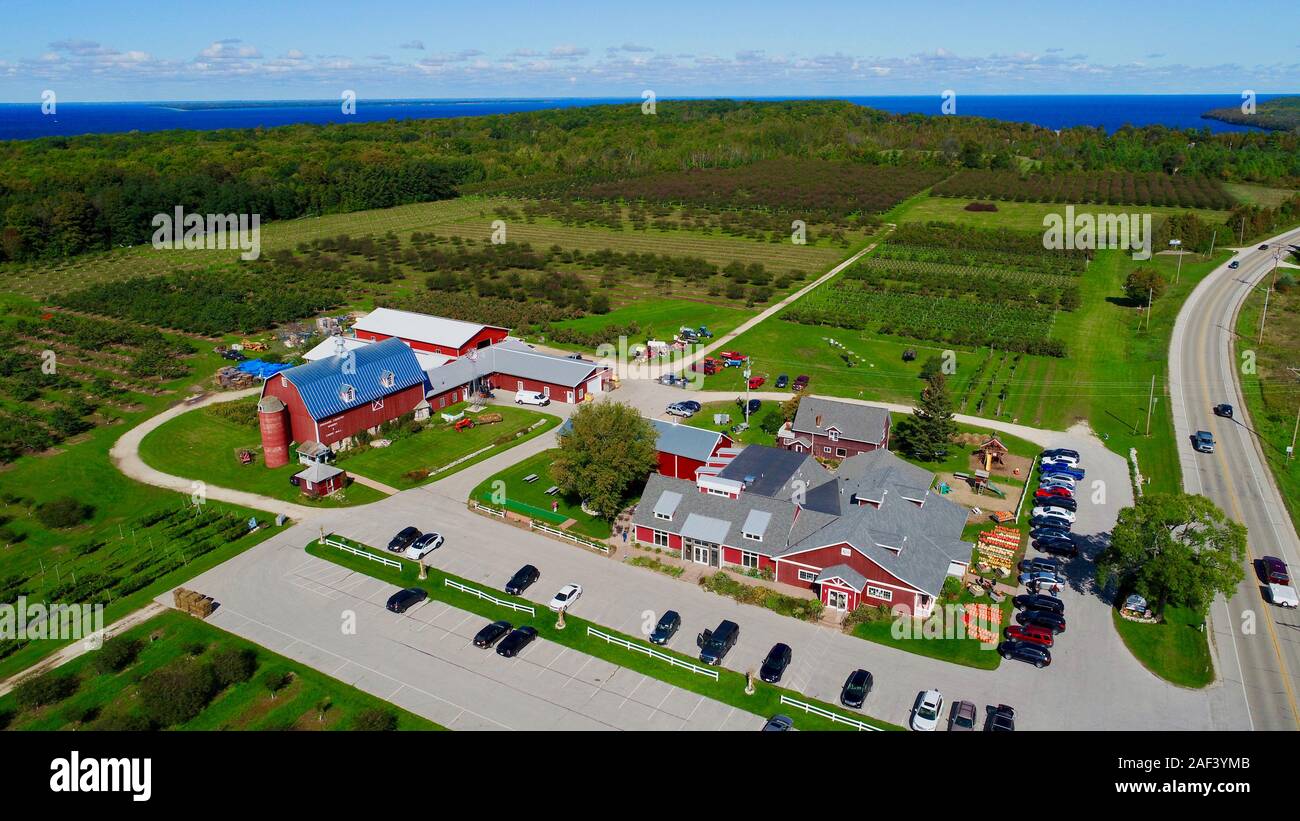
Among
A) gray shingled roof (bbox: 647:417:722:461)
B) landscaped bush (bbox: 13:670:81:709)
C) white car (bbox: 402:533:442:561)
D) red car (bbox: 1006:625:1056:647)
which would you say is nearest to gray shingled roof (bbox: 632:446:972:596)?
gray shingled roof (bbox: 647:417:722:461)

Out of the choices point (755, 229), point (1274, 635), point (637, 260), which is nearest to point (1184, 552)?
point (1274, 635)

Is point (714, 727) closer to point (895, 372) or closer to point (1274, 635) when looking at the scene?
point (1274, 635)

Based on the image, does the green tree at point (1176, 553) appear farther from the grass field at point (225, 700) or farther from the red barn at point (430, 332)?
the red barn at point (430, 332)

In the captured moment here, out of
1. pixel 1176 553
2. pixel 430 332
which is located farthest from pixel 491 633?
pixel 430 332

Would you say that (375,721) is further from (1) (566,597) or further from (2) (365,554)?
(2) (365,554)

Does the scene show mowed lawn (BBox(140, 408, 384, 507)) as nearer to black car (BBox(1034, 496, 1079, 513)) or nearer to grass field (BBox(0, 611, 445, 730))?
grass field (BBox(0, 611, 445, 730))
